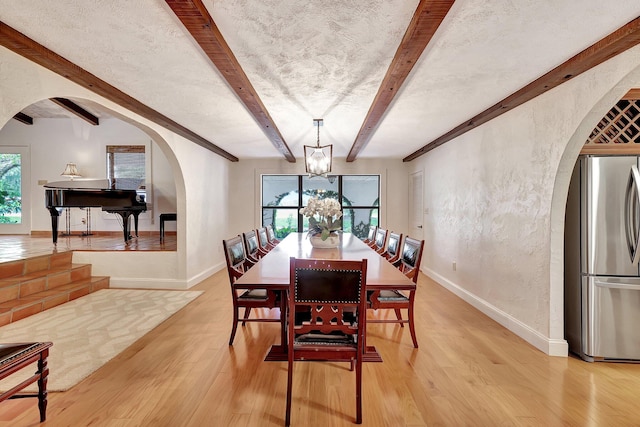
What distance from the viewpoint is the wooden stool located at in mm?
1479

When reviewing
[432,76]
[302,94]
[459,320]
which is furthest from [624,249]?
[302,94]

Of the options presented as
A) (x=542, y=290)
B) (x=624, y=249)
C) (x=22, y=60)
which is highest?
(x=22, y=60)

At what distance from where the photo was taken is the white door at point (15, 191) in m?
7.03

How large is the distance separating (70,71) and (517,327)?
4.46 m

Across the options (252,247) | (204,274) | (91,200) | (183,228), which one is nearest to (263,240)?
(252,247)

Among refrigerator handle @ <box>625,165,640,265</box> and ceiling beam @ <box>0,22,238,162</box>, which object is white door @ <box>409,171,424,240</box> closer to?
refrigerator handle @ <box>625,165,640,265</box>

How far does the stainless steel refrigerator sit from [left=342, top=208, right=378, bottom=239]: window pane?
4.57m

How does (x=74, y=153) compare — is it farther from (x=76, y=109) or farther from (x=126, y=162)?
(x=76, y=109)

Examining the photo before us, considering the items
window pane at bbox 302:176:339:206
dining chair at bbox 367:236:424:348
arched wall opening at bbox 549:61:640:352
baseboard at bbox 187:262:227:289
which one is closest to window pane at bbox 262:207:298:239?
window pane at bbox 302:176:339:206

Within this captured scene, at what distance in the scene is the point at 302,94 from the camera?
2980 mm

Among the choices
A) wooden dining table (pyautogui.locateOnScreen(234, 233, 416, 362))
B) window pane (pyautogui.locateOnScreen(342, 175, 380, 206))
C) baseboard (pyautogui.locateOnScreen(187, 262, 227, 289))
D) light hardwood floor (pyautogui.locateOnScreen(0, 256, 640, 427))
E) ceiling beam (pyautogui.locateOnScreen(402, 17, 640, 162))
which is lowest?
light hardwood floor (pyautogui.locateOnScreen(0, 256, 640, 427))

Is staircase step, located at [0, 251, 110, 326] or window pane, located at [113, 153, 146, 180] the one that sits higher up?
window pane, located at [113, 153, 146, 180]

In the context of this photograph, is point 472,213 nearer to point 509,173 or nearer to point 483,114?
point 509,173

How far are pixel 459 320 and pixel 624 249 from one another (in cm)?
155
